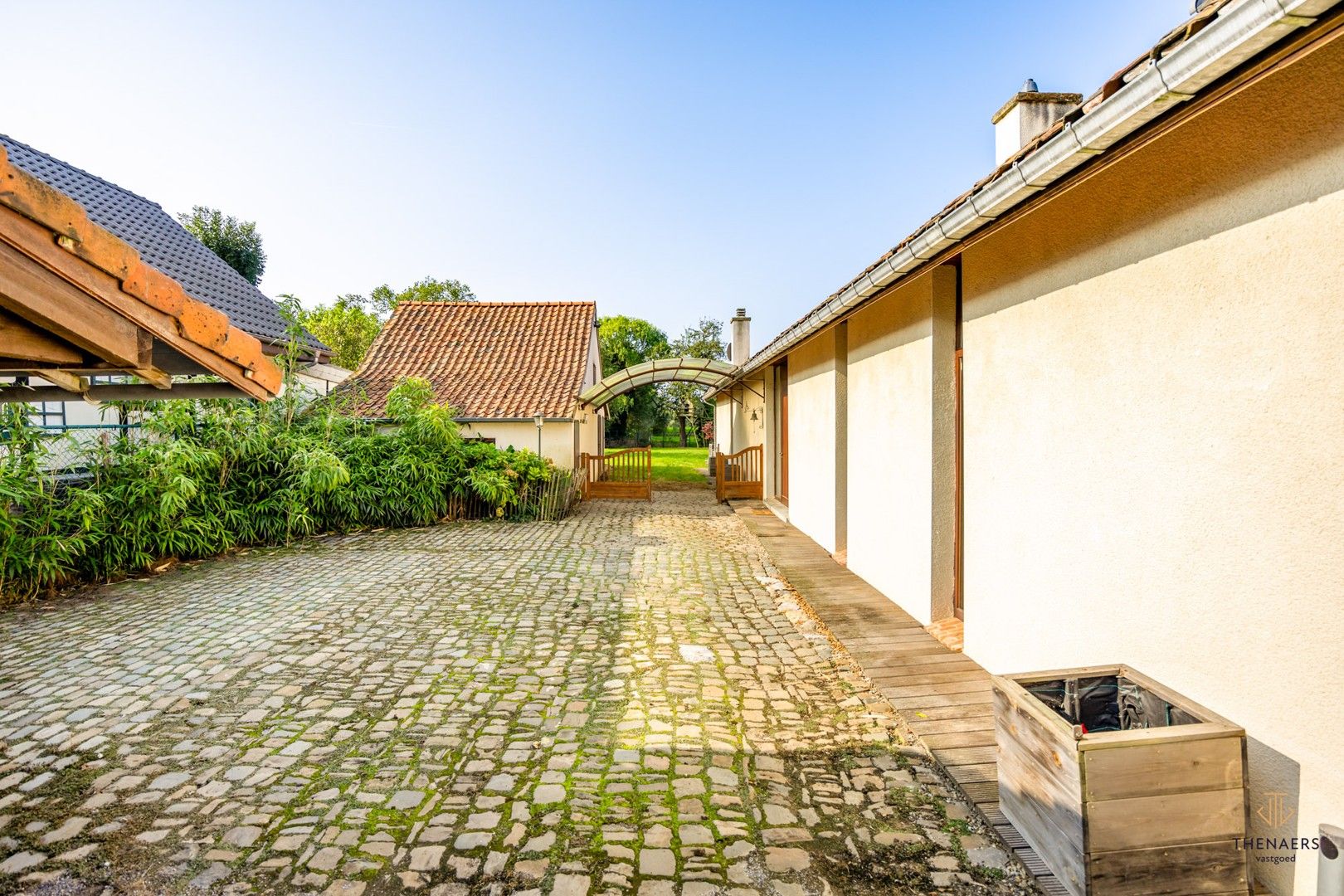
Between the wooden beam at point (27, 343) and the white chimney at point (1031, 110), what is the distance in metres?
5.67

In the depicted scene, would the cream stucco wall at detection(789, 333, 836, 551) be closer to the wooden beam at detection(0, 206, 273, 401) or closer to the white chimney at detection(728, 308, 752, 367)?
the white chimney at detection(728, 308, 752, 367)

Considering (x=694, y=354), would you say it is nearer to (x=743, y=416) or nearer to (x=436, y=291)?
(x=436, y=291)

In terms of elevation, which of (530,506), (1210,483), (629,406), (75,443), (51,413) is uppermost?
(629,406)

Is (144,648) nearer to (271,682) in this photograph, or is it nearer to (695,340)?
(271,682)

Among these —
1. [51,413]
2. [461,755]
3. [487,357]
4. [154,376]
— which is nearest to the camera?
[154,376]

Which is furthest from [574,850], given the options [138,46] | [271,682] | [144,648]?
[138,46]

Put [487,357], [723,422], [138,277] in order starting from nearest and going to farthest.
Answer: [138,277], [487,357], [723,422]

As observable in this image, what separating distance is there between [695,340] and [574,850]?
41297 millimetres

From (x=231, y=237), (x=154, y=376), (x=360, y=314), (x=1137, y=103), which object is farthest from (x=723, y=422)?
(x=360, y=314)

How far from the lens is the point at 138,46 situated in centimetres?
710

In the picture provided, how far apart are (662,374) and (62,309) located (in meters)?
14.1

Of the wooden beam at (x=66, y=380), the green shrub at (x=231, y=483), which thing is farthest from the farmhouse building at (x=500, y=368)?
the wooden beam at (x=66, y=380)

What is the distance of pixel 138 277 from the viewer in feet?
5.33

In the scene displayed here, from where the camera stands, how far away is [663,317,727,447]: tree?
1593 inches
